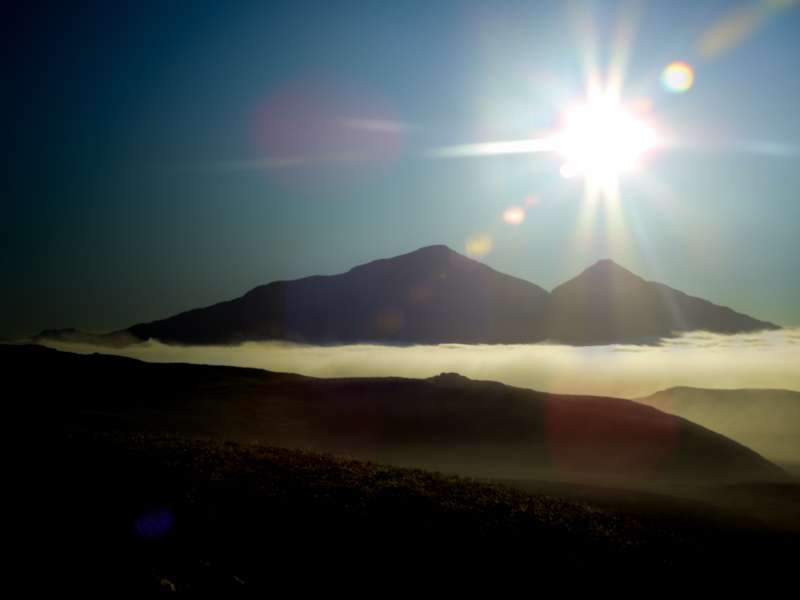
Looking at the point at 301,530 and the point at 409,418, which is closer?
the point at 301,530

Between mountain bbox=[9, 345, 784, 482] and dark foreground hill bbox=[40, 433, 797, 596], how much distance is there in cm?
4104

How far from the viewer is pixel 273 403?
98.2 meters

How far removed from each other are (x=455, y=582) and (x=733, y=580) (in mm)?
11276

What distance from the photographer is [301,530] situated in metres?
18.9

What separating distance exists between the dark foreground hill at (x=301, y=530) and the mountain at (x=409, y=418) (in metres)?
41.0

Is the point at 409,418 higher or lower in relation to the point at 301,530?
higher

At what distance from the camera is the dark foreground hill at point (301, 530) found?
47.0ft

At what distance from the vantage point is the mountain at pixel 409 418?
7925 centimetres

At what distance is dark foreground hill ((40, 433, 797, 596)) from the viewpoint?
14320 millimetres

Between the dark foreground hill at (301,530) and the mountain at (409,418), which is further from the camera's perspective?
the mountain at (409,418)

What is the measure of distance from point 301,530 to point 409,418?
81151 mm

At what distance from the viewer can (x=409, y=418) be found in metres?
99.1

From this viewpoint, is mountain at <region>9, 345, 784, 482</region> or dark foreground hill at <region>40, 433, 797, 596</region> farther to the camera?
mountain at <region>9, 345, 784, 482</region>

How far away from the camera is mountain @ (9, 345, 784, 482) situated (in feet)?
260
